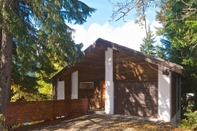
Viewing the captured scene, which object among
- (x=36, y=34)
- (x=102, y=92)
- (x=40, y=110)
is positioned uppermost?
(x=36, y=34)

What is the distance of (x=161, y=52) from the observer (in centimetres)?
1900

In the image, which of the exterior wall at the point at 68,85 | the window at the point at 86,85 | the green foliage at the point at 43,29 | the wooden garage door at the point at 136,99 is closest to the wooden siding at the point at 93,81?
the window at the point at 86,85

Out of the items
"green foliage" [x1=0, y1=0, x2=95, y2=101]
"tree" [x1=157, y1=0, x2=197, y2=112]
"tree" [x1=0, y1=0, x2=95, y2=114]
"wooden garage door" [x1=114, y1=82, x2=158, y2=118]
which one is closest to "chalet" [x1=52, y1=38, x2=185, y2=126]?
"wooden garage door" [x1=114, y1=82, x2=158, y2=118]

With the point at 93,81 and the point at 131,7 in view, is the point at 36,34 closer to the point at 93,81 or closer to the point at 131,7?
the point at 131,7

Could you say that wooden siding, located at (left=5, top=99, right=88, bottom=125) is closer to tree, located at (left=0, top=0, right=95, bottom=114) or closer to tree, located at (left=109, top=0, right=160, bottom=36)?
tree, located at (left=0, top=0, right=95, bottom=114)

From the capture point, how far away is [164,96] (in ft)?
34.9

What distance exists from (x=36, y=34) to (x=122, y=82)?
604cm

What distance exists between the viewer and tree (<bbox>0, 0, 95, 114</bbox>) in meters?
8.47

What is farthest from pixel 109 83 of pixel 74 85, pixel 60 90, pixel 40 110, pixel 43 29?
pixel 43 29

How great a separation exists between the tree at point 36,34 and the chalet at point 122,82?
2878mm

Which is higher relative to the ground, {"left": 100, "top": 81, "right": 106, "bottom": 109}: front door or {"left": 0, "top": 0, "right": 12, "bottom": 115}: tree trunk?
{"left": 0, "top": 0, "right": 12, "bottom": 115}: tree trunk

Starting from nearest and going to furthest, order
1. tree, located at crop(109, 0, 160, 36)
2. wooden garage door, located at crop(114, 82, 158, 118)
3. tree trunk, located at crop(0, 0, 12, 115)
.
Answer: tree, located at crop(109, 0, 160, 36)
tree trunk, located at crop(0, 0, 12, 115)
wooden garage door, located at crop(114, 82, 158, 118)

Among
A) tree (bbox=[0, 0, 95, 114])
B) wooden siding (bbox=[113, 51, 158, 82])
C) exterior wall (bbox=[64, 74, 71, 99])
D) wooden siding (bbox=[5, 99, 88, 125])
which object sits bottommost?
wooden siding (bbox=[5, 99, 88, 125])

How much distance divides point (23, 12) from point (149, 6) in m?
7.32
